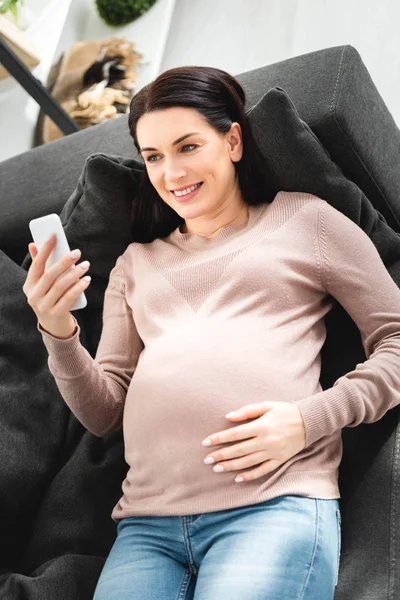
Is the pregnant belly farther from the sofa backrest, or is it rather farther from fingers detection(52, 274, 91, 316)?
the sofa backrest

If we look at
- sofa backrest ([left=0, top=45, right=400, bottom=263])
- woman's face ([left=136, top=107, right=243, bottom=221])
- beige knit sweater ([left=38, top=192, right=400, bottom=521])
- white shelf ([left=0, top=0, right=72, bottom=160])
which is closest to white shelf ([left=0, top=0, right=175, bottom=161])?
white shelf ([left=0, top=0, right=72, bottom=160])

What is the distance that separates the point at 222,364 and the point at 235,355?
Answer: 3cm

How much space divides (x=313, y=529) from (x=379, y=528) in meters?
0.14

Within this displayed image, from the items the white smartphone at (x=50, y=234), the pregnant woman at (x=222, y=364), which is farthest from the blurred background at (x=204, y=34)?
the white smartphone at (x=50, y=234)

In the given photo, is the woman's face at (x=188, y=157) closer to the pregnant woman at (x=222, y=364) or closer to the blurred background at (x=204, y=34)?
the pregnant woman at (x=222, y=364)

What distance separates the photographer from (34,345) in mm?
1673

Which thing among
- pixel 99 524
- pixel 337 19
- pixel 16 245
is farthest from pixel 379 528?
pixel 337 19

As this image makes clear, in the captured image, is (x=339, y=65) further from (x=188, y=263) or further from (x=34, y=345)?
(x=34, y=345)

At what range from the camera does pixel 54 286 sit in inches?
47.4

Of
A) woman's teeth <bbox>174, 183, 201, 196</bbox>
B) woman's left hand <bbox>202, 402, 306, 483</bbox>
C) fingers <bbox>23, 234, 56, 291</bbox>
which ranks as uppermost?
fingers <bbox>23, 234, 56, 291</bbox>

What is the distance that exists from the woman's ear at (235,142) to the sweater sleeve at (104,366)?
34 cm

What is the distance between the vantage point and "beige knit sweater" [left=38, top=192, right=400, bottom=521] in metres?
1.18

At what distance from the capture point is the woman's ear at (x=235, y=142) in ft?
4.73

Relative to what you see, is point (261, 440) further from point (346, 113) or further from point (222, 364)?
point (346, 113)
